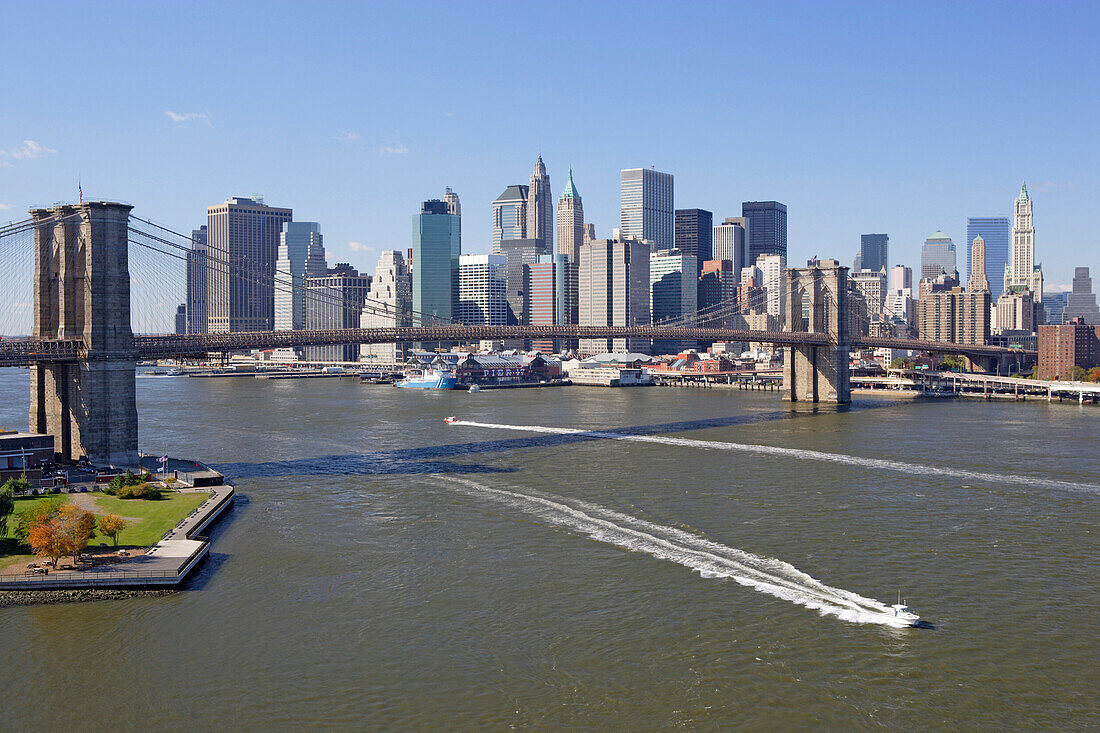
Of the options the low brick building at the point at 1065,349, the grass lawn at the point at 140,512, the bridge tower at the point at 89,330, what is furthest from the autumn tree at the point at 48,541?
the low brick building at the point at 1065,349

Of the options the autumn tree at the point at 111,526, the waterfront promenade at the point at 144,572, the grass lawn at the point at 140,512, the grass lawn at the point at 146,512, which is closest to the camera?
the waterfront promenade at the point at 144,572

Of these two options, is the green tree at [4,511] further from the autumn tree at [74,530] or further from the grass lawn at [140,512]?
the autumn tree at [74,530]

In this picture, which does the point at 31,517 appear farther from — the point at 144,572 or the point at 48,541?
Answer: the point at 144,572

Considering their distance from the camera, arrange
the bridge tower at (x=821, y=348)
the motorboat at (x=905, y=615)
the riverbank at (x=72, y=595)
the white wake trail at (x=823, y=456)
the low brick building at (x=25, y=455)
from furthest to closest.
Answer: the bridge tower at (x=821, y=348) < the white wake trail at (x=823, y=456) < the low brick building at (x=25, y=455) < the riverbank at (x=72, y=595) < the motorboat at (x=905, y=615)

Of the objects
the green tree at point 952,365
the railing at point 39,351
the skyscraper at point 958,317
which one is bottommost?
the green tree at point 952,365

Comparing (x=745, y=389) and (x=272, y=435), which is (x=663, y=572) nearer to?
(x=272, y=435)
